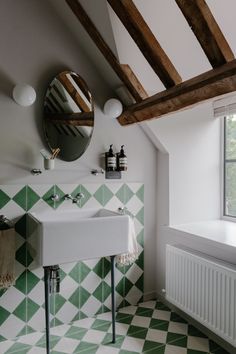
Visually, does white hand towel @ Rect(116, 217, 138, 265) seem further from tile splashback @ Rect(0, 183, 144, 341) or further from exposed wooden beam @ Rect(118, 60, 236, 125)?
exposed wooden beam @ Rect(118, 60, 236, 125)

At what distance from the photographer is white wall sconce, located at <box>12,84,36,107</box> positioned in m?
2.24

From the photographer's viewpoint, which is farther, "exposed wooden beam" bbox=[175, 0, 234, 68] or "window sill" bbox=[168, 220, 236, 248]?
"window sill" bbox=[168, 220, 236, 248]

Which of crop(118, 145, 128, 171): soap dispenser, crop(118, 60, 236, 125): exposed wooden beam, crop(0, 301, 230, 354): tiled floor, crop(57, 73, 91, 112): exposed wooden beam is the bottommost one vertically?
crop(0, 301, 230, 354): tiled floor

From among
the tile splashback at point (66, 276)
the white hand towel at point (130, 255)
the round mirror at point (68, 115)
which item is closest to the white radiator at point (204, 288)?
the white hand towel at point (130, 255)

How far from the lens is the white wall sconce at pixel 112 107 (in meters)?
2.60

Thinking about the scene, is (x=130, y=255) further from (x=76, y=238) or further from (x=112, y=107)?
(x=112, y=107)

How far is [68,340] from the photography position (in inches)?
92.4

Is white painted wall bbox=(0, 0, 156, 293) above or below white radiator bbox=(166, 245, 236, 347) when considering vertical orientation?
above

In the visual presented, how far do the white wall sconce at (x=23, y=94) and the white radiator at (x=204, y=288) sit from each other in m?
1.71

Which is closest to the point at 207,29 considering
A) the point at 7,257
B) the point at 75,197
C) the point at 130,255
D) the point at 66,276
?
the point at 75,197

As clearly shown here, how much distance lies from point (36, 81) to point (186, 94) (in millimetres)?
1228

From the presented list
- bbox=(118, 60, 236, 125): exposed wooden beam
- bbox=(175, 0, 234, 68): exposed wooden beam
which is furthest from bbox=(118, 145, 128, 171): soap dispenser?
bbox=(175, 0, 234, 68): exposed wooden beam

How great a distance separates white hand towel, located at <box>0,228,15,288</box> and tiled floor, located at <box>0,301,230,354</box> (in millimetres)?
529

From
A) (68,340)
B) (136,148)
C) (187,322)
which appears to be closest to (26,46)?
(136,148)
